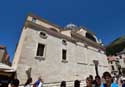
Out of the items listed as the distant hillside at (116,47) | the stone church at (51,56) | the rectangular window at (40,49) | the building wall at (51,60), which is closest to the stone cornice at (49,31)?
the stone church at (51,56)

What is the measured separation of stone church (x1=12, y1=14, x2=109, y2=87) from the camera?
43.0ft

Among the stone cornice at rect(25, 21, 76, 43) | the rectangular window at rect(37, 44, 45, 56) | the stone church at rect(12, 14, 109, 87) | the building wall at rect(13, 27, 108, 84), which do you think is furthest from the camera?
the stone cornice at rect(25, 21, 76, 43)

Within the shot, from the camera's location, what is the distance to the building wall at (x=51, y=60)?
42.6 feet

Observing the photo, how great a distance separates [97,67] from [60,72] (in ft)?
30.0

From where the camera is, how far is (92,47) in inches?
907

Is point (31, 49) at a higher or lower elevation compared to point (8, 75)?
higher

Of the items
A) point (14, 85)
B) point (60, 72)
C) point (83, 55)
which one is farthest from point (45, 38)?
point (14, 85)

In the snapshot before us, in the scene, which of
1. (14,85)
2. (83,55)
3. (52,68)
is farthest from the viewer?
(83,55)

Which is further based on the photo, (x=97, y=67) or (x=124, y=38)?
(x=124, y=38)

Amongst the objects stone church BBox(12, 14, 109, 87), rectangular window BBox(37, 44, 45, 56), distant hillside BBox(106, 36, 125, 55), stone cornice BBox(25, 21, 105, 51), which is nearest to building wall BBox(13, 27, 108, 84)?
stone church BBox(12, 14, 109, 87)

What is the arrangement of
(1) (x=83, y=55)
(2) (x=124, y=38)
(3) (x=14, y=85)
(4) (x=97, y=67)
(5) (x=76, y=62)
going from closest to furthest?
1. (3) (x=14, y=85)
2. (5) (x=76, y=62)
3. (1) (x=83, y=55)
4. (4) (x=97, y=67)
5. (2) (x=124, y=38)

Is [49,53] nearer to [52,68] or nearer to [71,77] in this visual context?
[52,68]

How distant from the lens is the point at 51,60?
1519cm

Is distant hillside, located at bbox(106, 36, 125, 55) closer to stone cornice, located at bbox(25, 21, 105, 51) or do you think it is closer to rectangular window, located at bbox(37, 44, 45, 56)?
stone cornice, located at bbox(25, 21, 105, 51)
